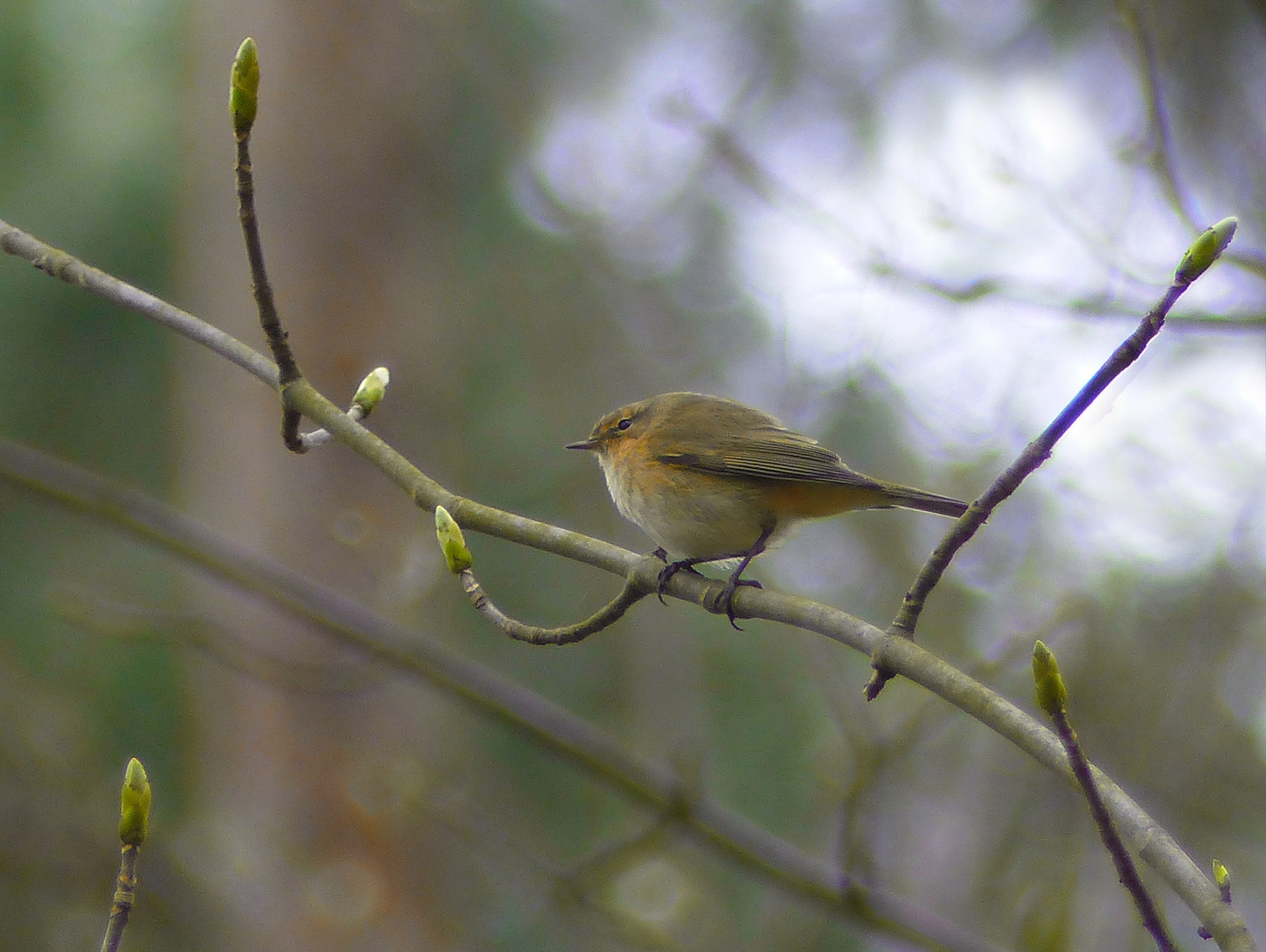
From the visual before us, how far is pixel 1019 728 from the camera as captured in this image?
5.65 feet

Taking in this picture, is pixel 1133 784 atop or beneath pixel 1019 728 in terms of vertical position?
atop

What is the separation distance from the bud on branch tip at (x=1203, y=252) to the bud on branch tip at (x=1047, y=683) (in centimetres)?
67

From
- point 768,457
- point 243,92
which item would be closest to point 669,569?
point 768,457

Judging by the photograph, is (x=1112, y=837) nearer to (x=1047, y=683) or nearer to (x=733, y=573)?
(x=1047, y=683)

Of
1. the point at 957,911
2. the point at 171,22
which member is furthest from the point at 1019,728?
the point at 171,22

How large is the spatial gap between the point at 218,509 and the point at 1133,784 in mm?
5529

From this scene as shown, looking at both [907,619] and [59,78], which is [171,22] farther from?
[907,619]

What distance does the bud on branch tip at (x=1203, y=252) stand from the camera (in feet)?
5.68

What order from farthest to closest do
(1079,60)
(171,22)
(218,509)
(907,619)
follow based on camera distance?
1. (171,22)
2. (218,509)
3. (1079,60)
4. (907,619)

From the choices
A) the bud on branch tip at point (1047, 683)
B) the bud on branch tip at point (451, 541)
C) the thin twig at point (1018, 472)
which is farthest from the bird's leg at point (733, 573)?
the bud on branch tip at point (1047, 683)

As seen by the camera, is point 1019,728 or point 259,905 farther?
point 259,905

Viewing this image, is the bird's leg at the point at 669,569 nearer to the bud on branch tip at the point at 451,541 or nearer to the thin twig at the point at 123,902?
the bud on branch tip at the point at 451,541

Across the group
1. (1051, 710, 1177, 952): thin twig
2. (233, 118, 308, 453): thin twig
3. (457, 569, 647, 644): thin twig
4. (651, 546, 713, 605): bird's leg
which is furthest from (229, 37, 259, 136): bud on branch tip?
(1051, 710, 1177, 952): thin twig

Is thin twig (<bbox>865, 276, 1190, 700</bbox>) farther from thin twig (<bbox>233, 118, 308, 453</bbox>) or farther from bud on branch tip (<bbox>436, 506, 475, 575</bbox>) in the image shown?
thin twig (<bbox>233, 118, 308, 453</bbox>)
